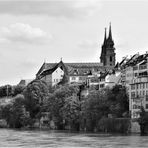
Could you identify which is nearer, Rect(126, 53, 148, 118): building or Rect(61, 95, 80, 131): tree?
Rect(126, 53, 148, 118): building

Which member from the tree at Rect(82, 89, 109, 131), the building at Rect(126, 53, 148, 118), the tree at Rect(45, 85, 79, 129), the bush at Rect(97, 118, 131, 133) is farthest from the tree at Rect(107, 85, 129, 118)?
the tree at Rect(45, 85, 79, 129)

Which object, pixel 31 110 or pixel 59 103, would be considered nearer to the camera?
pixel 59 103

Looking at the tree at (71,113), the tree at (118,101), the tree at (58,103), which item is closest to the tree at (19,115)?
the tree at (58,103)

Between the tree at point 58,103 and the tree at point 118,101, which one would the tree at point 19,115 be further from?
the tree at point 118,101

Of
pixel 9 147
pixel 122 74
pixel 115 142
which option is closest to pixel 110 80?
pixel 122 74

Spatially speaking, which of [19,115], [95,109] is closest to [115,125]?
[95,109]

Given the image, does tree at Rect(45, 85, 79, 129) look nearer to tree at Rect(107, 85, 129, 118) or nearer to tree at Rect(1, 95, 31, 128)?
tree at Rect(1, 95, 31, 128)

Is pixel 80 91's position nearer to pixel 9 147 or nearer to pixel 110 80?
pixel 110 80

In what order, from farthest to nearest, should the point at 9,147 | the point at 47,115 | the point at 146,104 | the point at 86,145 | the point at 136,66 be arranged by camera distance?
the point at 47,115, the point at 136,66, the point at 146,104, the point at 86,145, the point at 9,147

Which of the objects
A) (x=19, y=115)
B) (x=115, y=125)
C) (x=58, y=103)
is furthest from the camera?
(x=19, y=115)

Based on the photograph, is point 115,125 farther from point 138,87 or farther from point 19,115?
point 19,115

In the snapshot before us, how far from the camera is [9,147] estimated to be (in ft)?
296

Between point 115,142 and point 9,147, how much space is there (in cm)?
1996

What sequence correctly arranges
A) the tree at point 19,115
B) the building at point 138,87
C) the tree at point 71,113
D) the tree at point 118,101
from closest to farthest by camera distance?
the building at point 138,87, the tree at point 118,101, the tree at point 71,113, the tree at point 19,115
